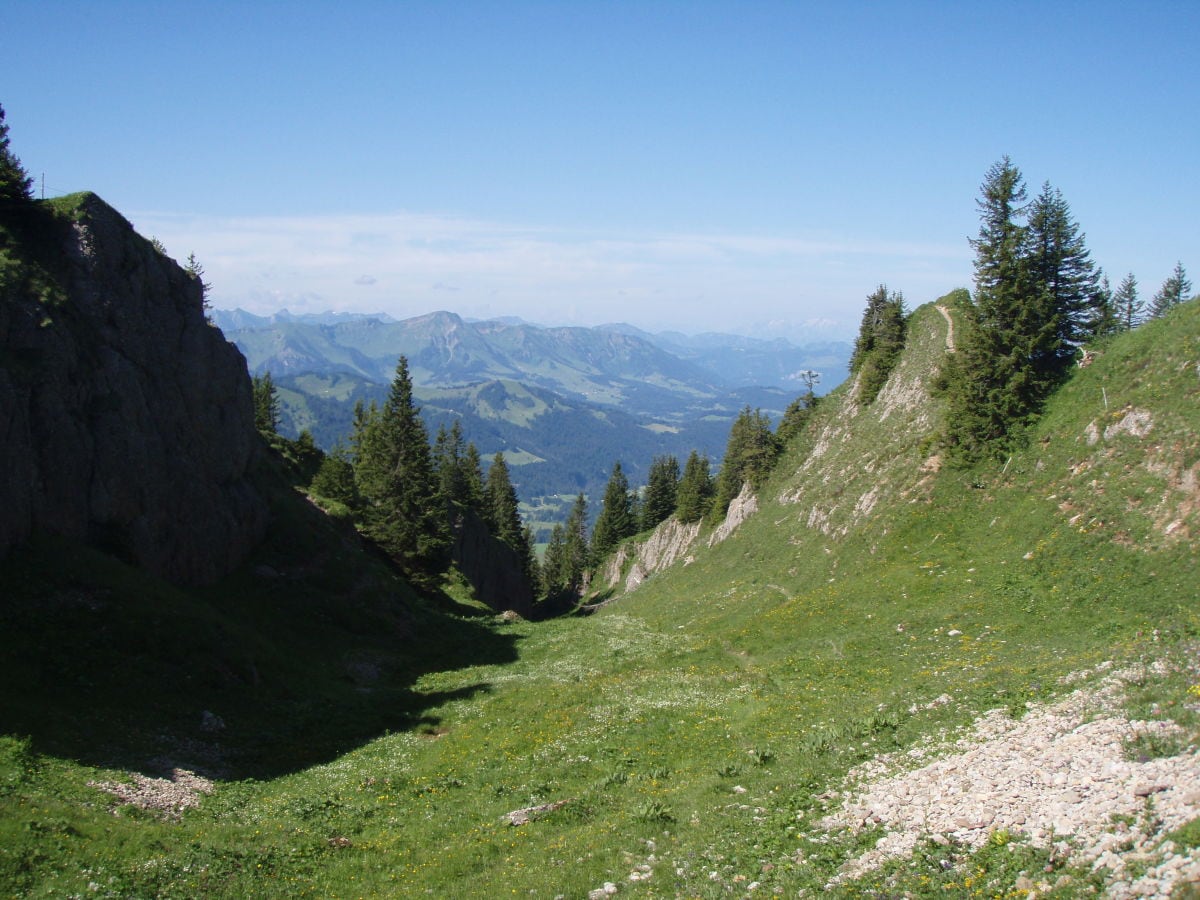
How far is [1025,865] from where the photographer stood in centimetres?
1096

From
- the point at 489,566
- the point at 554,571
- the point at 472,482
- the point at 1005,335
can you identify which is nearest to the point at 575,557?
the point at 554,571

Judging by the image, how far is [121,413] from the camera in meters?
33.8

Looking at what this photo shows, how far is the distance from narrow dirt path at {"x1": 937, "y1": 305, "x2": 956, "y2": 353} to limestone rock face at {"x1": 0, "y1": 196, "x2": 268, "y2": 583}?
47.4m

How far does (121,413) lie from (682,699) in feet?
93.6

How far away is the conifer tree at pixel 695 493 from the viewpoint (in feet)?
302

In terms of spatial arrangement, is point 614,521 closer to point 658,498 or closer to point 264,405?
point 658,498

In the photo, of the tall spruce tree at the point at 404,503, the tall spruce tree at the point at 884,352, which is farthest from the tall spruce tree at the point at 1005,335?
the tall spruce tree at the point at 404,503

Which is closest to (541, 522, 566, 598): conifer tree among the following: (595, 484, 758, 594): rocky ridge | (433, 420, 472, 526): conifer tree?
(595, 484, 758, 594): rocky ridge

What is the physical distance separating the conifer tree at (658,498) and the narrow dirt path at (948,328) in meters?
72.1

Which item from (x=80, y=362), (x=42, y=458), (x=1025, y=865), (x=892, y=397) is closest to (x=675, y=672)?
(x=1025, y=865)

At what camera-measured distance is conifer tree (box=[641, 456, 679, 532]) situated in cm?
12800

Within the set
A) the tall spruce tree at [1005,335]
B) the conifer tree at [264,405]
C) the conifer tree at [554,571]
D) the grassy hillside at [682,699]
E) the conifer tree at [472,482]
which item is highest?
the tall spruce tree at [1005,335]

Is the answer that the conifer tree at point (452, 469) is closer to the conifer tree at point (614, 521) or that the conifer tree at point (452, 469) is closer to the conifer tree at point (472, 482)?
the conifer tree at point (472, 482)

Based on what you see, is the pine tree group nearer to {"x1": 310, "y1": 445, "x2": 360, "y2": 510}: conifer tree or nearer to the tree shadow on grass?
the tree shadow on grass
